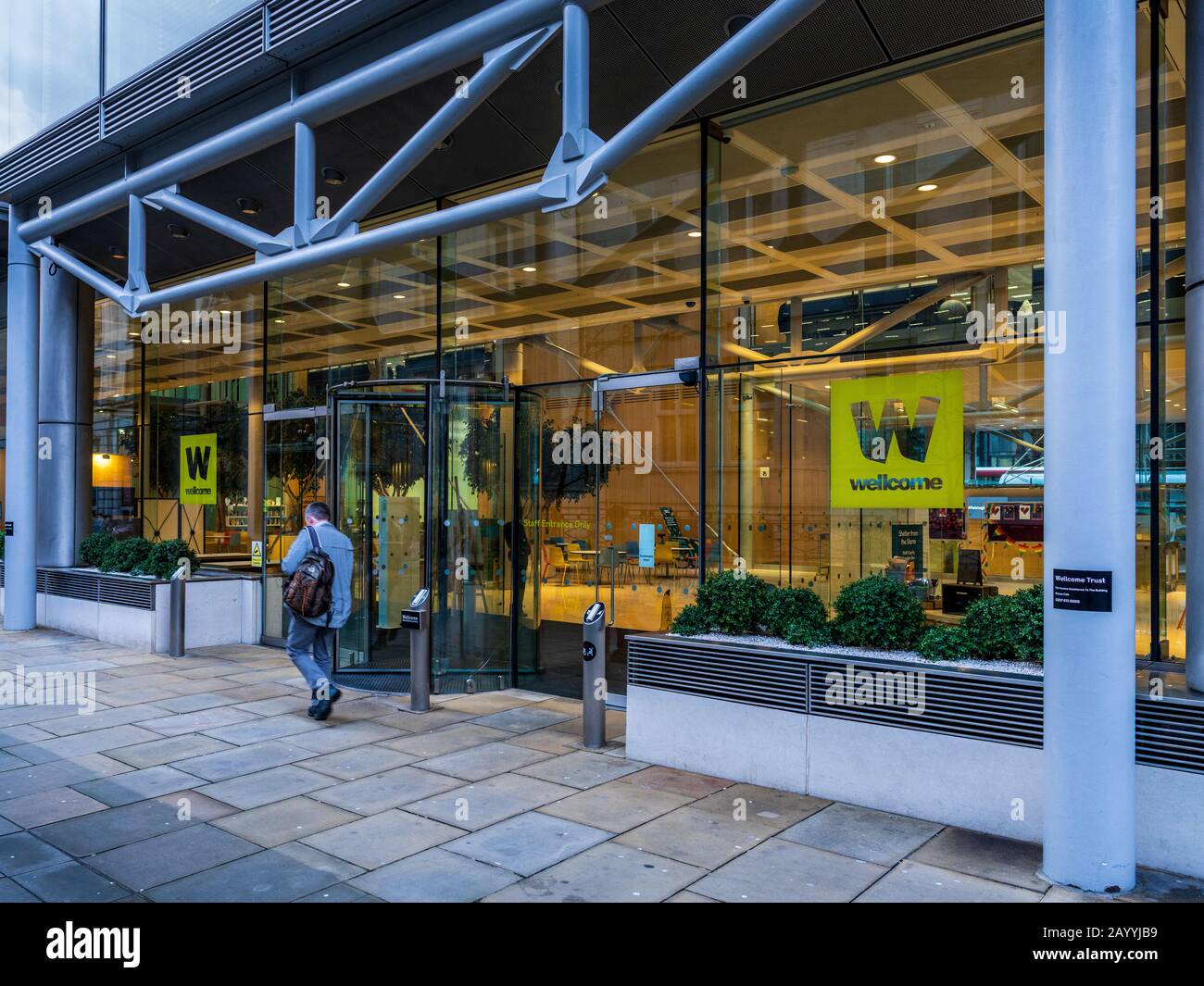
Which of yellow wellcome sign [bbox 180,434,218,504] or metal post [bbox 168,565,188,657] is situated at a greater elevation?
yellow wellcome sign [bbox 180,434,218,504]

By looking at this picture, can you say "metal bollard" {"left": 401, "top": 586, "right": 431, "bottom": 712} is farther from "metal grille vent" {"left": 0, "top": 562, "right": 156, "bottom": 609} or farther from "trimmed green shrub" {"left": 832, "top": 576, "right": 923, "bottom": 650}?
"metal grille vent" {"left": 0, "top": 562, "right": 156, "bottom": 609}

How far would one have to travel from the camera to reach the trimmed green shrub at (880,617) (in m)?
6.34

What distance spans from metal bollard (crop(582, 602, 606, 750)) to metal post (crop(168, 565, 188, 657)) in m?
6.64

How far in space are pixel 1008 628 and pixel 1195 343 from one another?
6.81ft

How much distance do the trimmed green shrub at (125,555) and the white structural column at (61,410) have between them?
1345 mm

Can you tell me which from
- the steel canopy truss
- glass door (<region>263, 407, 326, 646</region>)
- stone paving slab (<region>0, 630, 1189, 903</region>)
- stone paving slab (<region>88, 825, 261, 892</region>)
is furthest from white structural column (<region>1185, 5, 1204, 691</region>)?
glass door (<region>263, 407, 326, 646</region>)

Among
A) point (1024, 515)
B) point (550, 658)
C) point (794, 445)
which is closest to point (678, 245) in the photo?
point (794, 445)

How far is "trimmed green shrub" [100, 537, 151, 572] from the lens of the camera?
1304 centimetres

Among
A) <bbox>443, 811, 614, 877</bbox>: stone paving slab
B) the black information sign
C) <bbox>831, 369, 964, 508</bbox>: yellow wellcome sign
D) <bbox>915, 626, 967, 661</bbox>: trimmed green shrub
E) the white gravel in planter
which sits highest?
<bbox>831, 369, 964, 508</bbox>: yellow wellcome sign

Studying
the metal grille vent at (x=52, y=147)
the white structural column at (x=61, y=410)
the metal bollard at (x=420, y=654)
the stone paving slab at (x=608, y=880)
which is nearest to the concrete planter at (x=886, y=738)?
the stone paving slab at (x=608, y=880)

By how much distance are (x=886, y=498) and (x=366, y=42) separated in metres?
6.35

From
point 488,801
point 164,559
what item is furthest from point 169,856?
point 164,559
